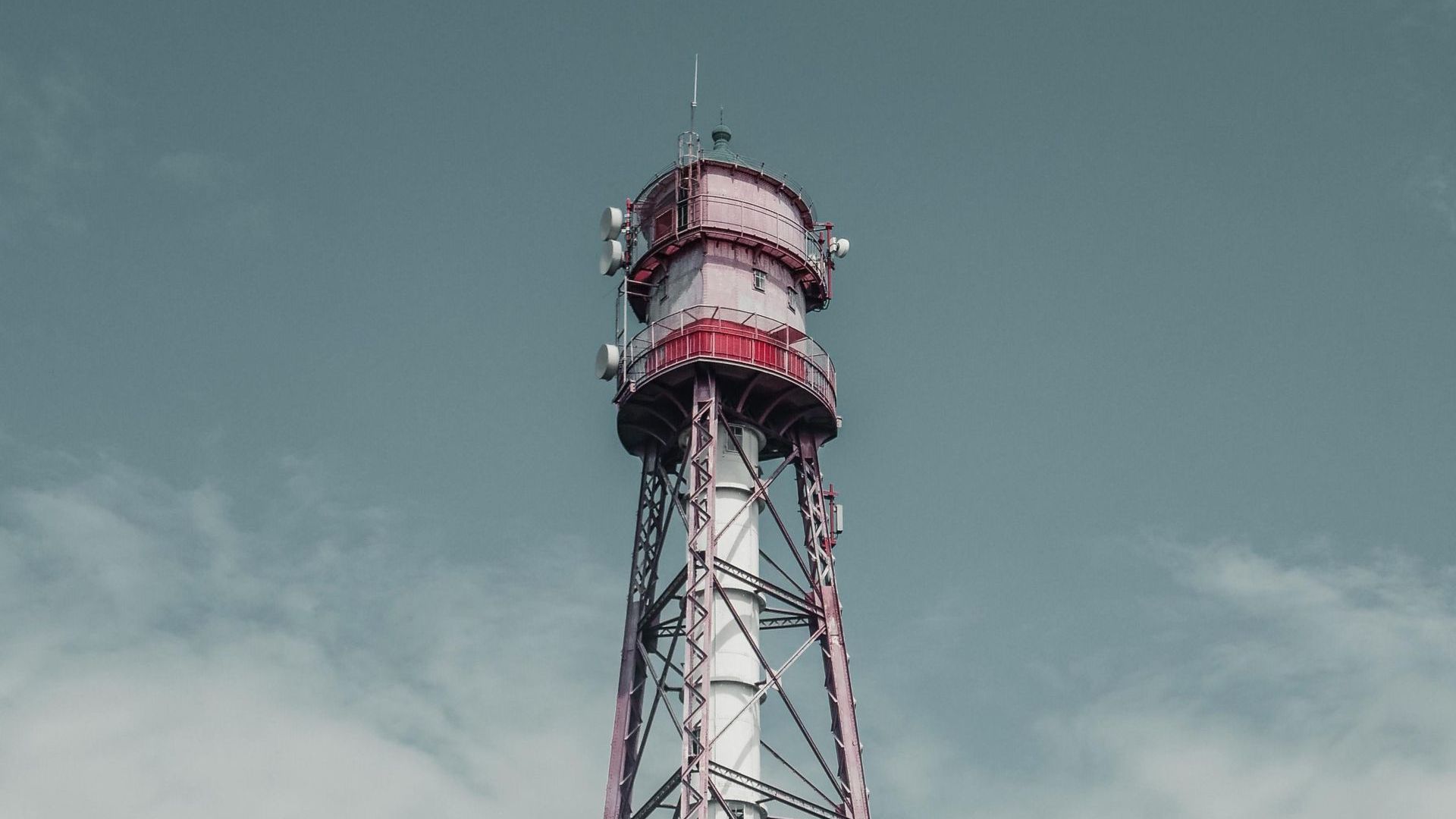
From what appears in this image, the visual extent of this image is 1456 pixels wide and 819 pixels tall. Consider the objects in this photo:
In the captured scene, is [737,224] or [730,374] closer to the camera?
[730,374]

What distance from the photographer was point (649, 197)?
69.5 meters

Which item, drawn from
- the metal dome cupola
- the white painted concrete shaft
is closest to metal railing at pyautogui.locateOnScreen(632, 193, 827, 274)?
the metal dome cupola

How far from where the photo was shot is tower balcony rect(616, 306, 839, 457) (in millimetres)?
62719

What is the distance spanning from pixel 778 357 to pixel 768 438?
3.40m

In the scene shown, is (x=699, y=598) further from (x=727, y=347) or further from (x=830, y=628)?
(x=727, y=347)

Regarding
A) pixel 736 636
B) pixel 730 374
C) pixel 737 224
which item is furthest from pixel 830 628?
pixel 737 224

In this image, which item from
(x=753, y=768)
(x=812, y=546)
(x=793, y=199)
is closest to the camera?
(x=753, y=768)

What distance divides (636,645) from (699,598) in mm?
4091

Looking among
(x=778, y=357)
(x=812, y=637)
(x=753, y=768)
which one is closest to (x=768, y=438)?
(x=778, y=357)

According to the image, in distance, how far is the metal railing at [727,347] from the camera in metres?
62.7

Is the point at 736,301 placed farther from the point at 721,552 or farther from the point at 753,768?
the point at 753,768

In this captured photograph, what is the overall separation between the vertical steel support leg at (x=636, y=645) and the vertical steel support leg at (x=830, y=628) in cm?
494

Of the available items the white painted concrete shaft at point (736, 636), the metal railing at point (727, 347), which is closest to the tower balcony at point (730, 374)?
the metal railing at point (727, 347)

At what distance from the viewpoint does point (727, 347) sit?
62.6m
